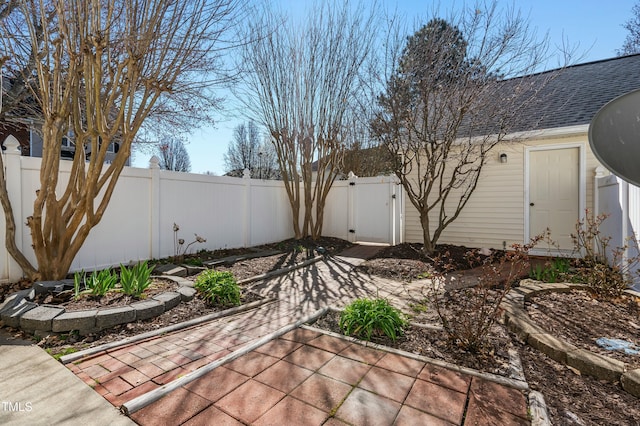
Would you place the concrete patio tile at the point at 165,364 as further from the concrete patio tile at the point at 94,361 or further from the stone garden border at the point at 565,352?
the stone garden border at the point at 565,352

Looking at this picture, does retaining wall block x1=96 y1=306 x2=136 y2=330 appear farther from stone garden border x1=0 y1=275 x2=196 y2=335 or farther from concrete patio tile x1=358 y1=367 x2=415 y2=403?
concrete patio tile x1=358 y1=367 x2=415 y2=403

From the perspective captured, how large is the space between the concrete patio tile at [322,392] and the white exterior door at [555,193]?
652cm

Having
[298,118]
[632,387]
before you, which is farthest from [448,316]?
[298,118]

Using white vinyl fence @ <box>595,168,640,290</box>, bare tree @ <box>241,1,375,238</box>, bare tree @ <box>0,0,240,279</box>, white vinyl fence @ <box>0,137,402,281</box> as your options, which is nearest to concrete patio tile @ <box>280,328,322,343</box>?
bare tree @ <box>0,0,240,279</box>

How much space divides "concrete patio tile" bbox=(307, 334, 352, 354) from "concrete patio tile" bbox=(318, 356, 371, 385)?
17 centimetres

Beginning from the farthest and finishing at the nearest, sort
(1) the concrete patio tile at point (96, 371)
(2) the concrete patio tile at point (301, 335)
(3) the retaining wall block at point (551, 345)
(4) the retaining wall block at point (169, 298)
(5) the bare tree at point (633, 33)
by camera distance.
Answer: (5) the bare tree at point (633, 33) < (4) the retaining wall block at point (169, 298) < (2) the concrete patio tile at point (301, 335) < (3) the retaining wall block at point (551, 345) < (1) the concrete patio tile at point (96, 371)

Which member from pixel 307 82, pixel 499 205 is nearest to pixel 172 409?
pixel 499 205

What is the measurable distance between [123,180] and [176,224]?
1158 millimetres

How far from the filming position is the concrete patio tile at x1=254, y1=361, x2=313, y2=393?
197 cm

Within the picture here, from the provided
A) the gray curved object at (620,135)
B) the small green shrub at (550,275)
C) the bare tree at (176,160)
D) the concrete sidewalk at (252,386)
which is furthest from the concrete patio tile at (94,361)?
the bare tree at (176,160)

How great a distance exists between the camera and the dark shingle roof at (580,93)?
6.35 metres

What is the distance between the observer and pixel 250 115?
8148 mm

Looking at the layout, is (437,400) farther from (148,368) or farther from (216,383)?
(148,368)

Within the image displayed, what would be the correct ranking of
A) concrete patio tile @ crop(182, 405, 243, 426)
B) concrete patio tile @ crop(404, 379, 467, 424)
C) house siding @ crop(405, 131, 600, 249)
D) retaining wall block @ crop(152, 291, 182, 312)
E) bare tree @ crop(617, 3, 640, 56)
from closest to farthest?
concrete patio tile @ crop(182, 405, 243, 426), concrete patio tile @ crop(404, 379, 467, 424), retaining wall block @ crop(152, 291, 182, 312), house siding @ crop(405, 131, 600, 249), bare tree @ crop(617, 3, 640, 56)
